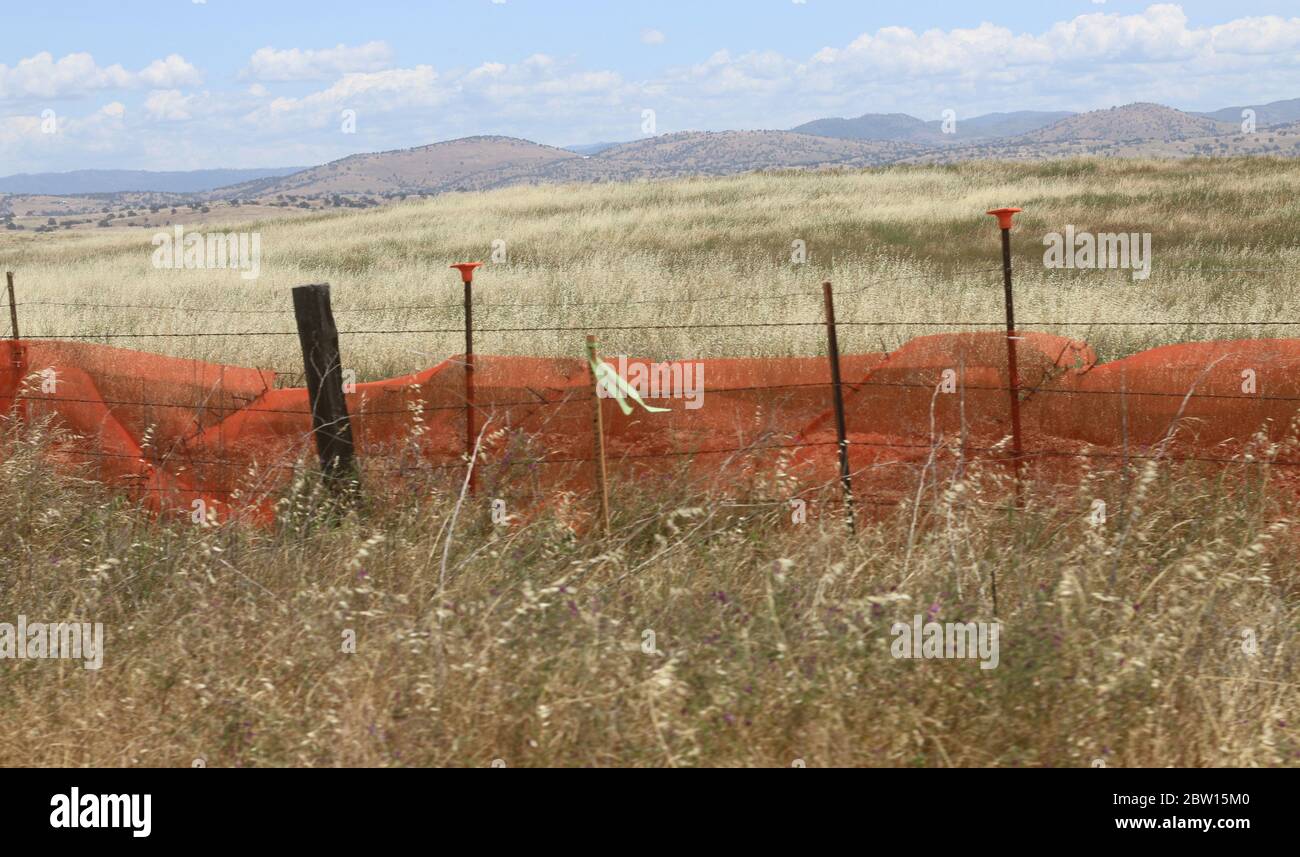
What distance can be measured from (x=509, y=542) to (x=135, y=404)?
9.88 feet

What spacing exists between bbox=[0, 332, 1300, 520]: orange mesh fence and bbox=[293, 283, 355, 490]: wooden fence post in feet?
0.56

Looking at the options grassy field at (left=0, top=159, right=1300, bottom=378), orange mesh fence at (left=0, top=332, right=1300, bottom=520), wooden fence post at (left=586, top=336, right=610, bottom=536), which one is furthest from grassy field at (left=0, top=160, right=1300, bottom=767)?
grassy field at (left=0, top=159, right=1300, bottom=378)

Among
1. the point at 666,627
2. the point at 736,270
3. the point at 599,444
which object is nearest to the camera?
the point at 666,627

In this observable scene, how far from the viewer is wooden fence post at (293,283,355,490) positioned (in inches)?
246

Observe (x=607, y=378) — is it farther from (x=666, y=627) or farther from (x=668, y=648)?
(x=668, y=648)

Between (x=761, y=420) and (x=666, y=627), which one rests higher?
(x=761, y=420)

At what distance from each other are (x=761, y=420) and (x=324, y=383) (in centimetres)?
235

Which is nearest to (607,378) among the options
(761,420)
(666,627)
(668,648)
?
(761,420)

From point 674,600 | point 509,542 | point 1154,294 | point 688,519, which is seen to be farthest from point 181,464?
point 1154,294

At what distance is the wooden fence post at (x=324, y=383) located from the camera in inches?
246

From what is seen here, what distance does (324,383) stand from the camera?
20.7 ft

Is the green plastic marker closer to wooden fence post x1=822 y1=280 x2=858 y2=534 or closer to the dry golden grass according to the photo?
the dry golden grass
